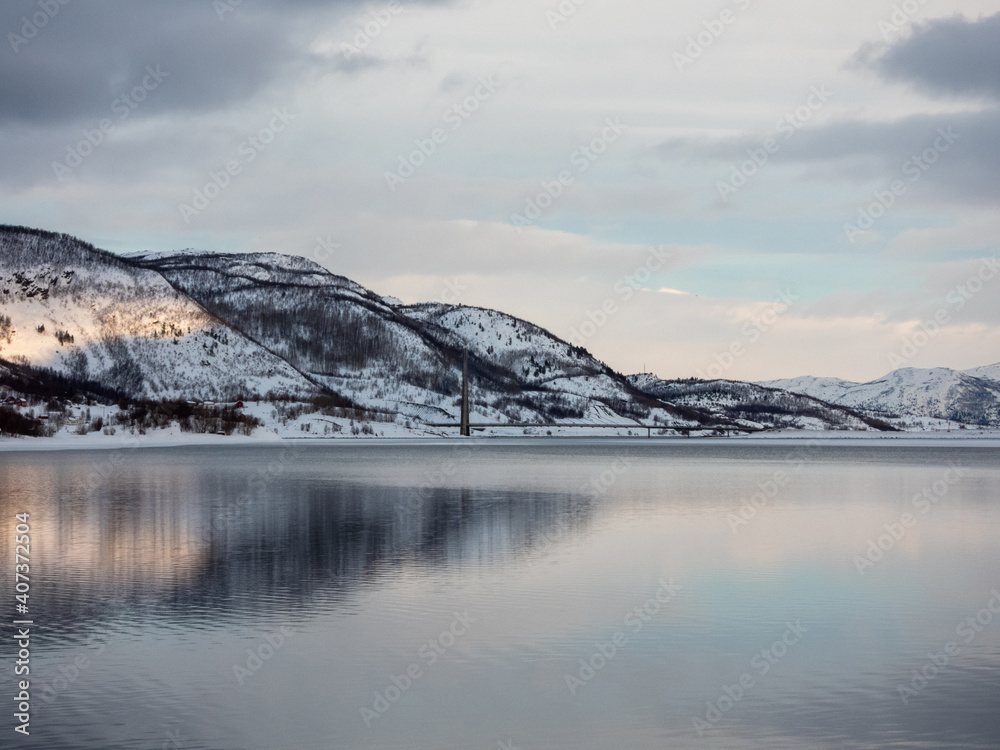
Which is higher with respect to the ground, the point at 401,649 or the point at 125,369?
the point at 125,369

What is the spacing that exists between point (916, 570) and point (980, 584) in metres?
2.20

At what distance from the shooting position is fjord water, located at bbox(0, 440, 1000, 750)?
12023 millimetres

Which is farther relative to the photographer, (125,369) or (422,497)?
(125,369)

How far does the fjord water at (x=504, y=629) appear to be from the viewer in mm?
12023

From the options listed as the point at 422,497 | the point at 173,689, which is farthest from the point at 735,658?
the point at 422,497

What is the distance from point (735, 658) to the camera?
15.2 m

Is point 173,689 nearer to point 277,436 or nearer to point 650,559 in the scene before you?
point 650,559

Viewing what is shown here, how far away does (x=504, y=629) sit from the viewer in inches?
669

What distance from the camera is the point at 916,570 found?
24.2 metres

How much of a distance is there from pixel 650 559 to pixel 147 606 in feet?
38.3

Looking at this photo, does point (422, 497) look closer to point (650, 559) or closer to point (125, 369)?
point (650, 559)

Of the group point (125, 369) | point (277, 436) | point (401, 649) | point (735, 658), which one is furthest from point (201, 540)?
point (125, 369)

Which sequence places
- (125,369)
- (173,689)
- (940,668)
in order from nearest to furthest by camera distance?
1. (173,689)
2. (940,668)
3. (125,369)

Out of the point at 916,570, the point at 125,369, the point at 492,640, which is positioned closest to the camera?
the point at 492,640
